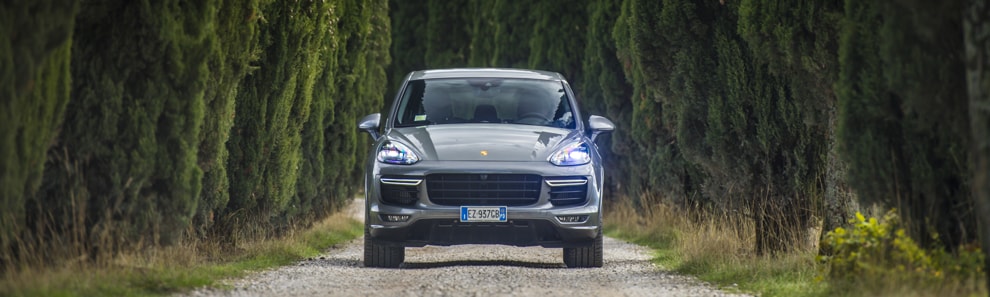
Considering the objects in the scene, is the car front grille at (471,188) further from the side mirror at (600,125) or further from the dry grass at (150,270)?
the dry grass at (150,270)

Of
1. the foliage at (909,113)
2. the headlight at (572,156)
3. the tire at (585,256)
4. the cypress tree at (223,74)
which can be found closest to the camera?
the foliage at (909,113)

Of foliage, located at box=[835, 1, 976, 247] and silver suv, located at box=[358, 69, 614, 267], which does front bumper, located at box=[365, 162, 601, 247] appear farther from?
foliage, located at box=[835, 1, 976, 247]

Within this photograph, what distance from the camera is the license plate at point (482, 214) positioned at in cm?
1142

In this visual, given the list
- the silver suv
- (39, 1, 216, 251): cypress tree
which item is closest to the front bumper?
the silver suv

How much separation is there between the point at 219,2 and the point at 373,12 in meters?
12.4

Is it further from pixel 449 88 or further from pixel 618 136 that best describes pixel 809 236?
pixel 618 136

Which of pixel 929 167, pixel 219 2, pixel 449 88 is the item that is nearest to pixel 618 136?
pixel 449 88

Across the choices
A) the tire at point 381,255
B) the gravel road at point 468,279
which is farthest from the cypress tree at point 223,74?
the tire at point 381,255


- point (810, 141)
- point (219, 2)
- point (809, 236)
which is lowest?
point (809, 236)

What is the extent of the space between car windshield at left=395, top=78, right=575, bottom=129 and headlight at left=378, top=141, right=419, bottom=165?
37.9 inches

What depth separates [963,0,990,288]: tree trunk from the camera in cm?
707

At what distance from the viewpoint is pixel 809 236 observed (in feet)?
40.5

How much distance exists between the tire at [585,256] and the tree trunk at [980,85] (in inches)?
208

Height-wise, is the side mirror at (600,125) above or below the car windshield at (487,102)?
below
